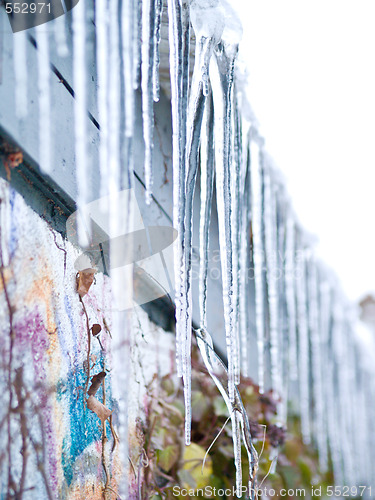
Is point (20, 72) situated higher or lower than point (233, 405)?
higher

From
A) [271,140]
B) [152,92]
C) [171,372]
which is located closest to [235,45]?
[152,92]

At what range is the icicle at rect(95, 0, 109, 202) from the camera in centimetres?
97

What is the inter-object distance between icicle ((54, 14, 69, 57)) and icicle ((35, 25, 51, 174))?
1.8 inches

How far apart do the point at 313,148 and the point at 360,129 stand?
206 millimetres

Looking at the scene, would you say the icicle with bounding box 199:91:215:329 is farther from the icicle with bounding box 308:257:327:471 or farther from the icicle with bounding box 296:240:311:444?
the icicle with bounding box 308:257:327:471

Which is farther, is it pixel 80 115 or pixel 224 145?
pixel 224 145

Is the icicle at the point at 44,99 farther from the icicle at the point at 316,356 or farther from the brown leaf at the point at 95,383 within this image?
the icicle at the point at 316,356

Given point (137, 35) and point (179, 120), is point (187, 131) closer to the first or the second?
point (179, 120)

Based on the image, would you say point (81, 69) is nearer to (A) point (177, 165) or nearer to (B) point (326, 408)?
(A) point (177, 165)

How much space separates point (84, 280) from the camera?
3.47ft

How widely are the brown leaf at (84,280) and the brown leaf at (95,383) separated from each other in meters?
0.17

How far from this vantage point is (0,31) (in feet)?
2.64

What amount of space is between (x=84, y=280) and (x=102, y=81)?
42 cm

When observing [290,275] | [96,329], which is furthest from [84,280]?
[290,275]
